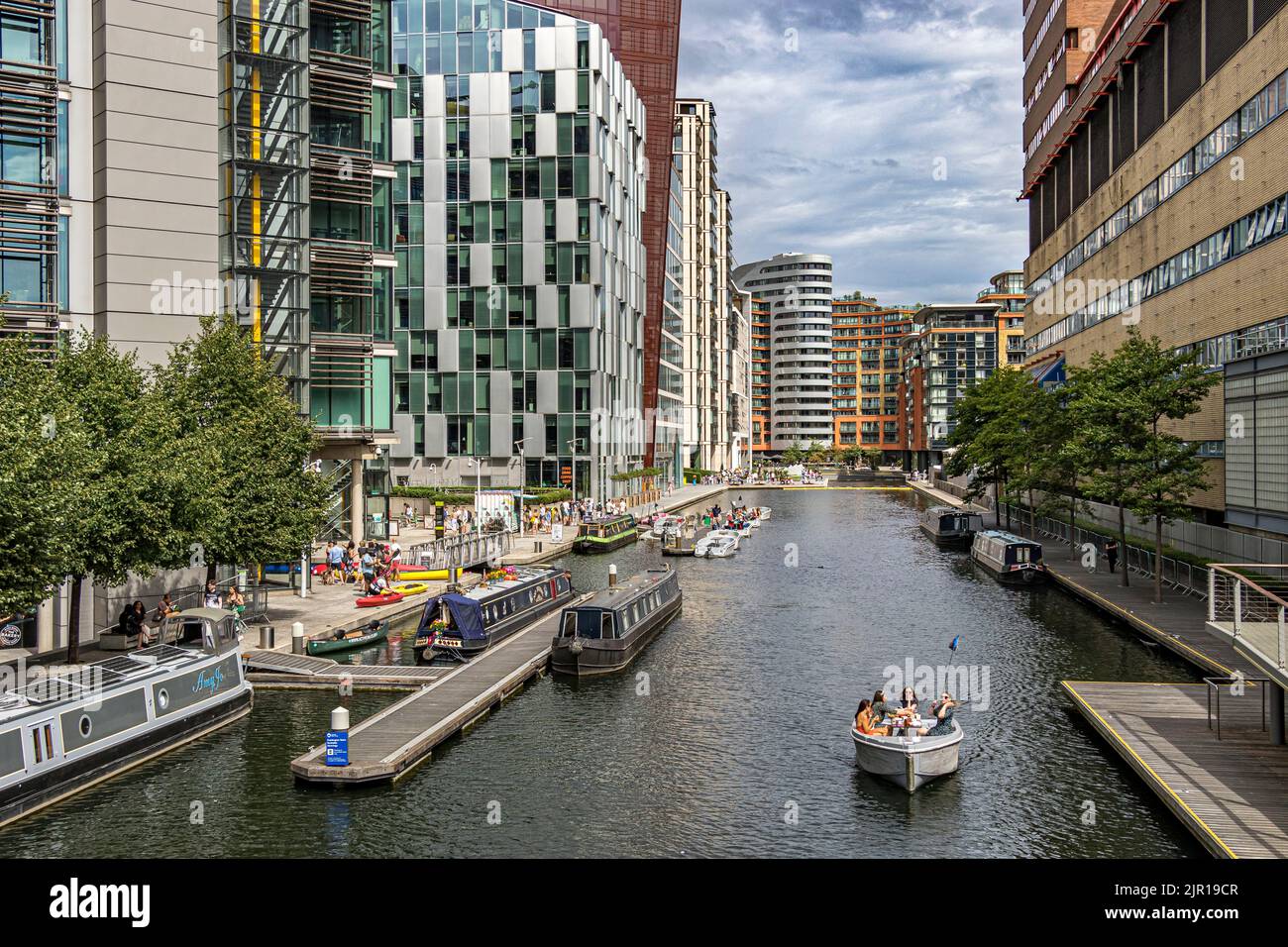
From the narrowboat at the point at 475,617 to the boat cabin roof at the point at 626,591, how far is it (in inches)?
115

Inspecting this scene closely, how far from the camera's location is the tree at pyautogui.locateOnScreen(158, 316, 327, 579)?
37.4 meters

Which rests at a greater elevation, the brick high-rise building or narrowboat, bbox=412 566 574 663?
the brick high-rise building

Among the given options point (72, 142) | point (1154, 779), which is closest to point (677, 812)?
point (1154, 779)

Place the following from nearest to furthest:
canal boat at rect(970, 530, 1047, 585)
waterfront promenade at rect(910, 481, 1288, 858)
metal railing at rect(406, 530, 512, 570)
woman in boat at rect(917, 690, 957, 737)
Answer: waterfront promenade at rect(910, 481, 1288, 858) < woman in boat at rect(917, 690, 957, 737) < metal railing at rect(406, 530, 512, 570) < canal boat at rect(970, 530, 1047, 585)

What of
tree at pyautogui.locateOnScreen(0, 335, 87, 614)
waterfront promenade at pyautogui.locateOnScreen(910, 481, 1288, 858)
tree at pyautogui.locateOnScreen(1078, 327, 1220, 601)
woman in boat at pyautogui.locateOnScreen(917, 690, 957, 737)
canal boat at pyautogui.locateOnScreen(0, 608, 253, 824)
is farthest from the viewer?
A: tree at pyautogui.locateOnScreen(1078, 327, 1220, 601)

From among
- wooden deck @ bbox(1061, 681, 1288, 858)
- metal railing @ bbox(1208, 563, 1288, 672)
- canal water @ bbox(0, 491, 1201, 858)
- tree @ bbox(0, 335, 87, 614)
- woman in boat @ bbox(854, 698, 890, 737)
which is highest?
tree @ bbox(0, 335, 87, 614)

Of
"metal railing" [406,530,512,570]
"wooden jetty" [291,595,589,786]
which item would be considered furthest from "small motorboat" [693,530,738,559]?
"wooden jetty" [291,595,589,786]

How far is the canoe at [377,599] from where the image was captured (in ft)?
146

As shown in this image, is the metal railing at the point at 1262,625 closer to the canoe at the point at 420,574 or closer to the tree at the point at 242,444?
the tree at the point at 242,444

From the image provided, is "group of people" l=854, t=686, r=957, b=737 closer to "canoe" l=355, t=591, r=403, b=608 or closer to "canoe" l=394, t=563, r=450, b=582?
"canoe" l=355, t=591, r=403, b=608

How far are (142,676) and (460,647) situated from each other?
41.2ft

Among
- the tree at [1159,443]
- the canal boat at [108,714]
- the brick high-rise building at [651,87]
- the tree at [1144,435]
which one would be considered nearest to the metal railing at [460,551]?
the canal boat at [108,714]

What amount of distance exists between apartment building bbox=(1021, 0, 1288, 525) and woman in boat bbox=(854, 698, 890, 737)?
21.2m
